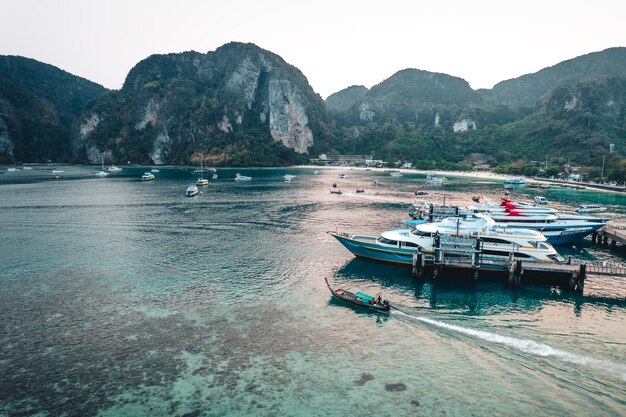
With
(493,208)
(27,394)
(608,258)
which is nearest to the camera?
(27,394)

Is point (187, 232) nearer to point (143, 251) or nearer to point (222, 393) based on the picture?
point (143, 251)

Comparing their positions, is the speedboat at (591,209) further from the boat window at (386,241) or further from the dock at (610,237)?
the boat window at (386,241)

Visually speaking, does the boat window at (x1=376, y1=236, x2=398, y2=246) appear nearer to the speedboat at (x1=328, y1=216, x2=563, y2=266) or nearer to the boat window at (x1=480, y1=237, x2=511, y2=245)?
the speedboat at (x1=328, y1=216, x2=563, y2=266)

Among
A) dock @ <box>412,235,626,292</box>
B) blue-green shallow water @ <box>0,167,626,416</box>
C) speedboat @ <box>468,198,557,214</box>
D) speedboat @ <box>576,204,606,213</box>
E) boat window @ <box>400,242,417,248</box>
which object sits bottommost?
blue-green shallow water @ <box>0,167,626,416</box>

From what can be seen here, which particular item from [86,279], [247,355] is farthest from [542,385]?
[86,279]

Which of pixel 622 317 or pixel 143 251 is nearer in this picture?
pixel 622 317

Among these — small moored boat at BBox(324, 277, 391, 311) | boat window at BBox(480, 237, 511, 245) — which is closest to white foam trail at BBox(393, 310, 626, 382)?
small moored boat at BBox(324, 277, 391, 311)

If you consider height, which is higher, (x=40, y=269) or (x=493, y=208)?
(x=493, y=208)
